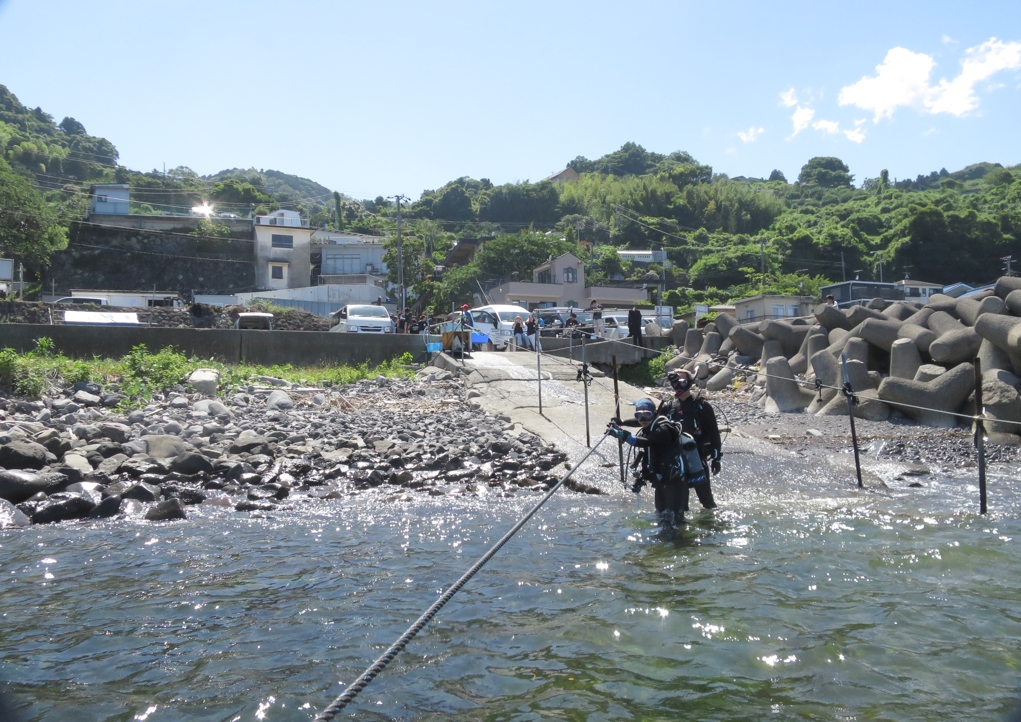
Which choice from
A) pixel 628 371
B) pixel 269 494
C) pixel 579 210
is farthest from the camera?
pixel 579 210

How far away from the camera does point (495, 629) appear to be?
5.70 metres

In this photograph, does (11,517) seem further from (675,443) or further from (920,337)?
(920,337)

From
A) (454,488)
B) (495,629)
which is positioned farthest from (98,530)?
(495,629)

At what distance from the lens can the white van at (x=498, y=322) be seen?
77.3 ft

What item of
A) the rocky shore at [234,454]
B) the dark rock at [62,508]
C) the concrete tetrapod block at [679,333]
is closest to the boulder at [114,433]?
the rocky shore at [234,454]

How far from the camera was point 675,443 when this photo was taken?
301 inches

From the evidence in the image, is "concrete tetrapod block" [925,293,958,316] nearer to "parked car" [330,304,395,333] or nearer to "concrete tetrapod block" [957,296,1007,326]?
"concrete tetrapod block" [957,296,1007,326]

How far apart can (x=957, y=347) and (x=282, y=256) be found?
4231 cm

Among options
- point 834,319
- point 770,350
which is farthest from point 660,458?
point 770,350

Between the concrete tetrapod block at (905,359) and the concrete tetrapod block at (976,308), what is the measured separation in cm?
121

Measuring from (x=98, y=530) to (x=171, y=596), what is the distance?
2.70 metres

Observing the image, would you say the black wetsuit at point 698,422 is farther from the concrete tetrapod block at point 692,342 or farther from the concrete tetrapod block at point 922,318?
the concrete tetrapod block at point 692,342

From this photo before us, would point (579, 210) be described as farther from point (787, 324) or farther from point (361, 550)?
point (361, 550)

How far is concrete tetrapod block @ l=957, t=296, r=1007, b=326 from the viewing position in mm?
15383
